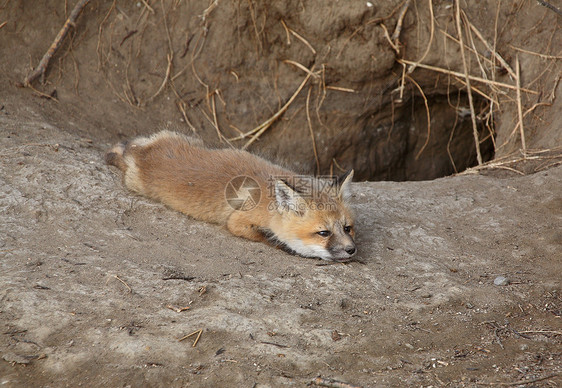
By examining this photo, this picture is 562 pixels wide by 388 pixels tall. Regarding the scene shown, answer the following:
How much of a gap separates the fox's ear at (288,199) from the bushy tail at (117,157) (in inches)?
88.3

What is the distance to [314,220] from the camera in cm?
511

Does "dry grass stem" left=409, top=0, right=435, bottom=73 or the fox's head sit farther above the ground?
"dry grass stem" left=409, top=0, right=435, bottom=73

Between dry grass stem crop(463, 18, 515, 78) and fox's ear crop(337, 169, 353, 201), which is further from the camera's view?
dry grass stem crop(463, 18, 515, 78)

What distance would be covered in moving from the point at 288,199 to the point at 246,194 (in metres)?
0.57

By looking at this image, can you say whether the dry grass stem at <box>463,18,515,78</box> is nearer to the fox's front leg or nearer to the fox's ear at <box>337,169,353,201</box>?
the fox's ear at <box>337,169,353,201</box>

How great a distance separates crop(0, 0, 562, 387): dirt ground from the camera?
344 centimetres

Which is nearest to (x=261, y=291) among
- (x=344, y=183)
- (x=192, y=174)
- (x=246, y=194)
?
(x=246, y=194)

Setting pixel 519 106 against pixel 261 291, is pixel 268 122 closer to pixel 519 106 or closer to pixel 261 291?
pixel 519 106

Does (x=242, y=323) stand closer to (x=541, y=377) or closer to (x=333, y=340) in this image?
(x=333, y=340)

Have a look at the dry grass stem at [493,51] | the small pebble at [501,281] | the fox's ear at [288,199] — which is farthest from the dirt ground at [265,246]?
the fox's ear at [288,199]

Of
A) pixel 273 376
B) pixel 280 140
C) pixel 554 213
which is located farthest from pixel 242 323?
pixel 280 140

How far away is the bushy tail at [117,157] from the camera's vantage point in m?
6.26

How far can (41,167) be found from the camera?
572 cm

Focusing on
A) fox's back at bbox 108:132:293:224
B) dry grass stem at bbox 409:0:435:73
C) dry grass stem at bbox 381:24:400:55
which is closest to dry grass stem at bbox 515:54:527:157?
dry grass stem at bbox 409:0:435:73
